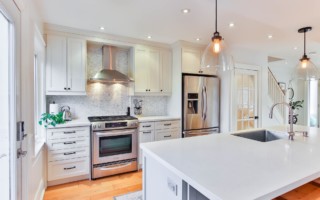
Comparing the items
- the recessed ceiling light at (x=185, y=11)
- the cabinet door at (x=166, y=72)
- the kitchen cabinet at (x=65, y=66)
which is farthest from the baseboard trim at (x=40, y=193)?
the recessed ceiling light at (x=185, y=11)

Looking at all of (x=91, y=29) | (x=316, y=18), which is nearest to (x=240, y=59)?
(x=316, y=18)

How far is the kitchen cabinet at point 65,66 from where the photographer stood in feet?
9.62

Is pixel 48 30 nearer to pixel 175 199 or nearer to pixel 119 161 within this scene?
pixel 119 161

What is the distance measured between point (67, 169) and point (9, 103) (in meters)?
1.79

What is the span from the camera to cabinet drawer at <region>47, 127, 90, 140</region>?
266 centimetres

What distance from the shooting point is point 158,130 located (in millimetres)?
3529

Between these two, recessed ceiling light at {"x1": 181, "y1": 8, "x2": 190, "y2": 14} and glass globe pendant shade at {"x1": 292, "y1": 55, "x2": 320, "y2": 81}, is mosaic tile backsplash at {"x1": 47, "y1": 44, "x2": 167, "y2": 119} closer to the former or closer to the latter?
recessed ceiling light at {"x1": 181, "y1": 8, "x2": 190, "y2": 14}

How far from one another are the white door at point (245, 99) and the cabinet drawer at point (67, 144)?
3.14 metres

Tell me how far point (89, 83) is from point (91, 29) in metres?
1.02

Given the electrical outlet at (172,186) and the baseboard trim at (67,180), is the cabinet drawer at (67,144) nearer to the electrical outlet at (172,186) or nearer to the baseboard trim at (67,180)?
the baseboard trim at (67,180)

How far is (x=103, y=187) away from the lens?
2729mm

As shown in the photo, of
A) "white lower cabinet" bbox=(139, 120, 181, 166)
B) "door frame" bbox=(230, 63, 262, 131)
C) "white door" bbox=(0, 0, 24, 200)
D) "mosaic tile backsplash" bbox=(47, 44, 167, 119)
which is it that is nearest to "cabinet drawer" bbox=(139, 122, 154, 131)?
"white lower cabinet" bbox=(139, 120, 181, 166)

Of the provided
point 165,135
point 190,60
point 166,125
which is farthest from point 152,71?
point 165,135

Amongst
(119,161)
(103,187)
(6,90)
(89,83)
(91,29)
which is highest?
(91,29)
